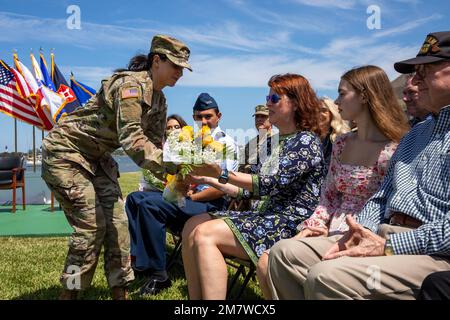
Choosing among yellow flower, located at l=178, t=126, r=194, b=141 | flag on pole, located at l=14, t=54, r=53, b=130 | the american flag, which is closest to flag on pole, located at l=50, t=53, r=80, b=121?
flag on pole, located at l=14, t=54, r=53, b=130

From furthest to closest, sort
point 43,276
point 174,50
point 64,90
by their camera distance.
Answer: point 64,90
point 43,276
point 174,50

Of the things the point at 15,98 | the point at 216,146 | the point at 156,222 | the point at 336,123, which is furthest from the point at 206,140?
the point at 15,98

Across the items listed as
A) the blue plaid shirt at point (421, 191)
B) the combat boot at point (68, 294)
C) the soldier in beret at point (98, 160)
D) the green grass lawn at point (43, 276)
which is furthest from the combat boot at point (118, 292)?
the blue plaid shirt at point (421, 191)

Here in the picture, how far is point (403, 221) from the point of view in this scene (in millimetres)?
2682

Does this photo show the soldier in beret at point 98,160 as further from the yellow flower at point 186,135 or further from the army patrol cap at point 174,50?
the yellow flower at point 186,135

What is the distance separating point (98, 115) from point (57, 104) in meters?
10.3

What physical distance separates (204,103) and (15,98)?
9.81m

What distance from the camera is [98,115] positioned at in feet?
12.6

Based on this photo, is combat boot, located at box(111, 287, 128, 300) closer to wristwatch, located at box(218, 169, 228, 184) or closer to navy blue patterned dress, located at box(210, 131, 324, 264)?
navy blue patterned dress, located at box(210, 131, 324, 264)

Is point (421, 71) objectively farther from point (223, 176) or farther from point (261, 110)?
point (261, 110)

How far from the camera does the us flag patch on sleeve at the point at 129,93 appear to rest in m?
3.55

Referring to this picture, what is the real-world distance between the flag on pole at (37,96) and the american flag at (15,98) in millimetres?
123
